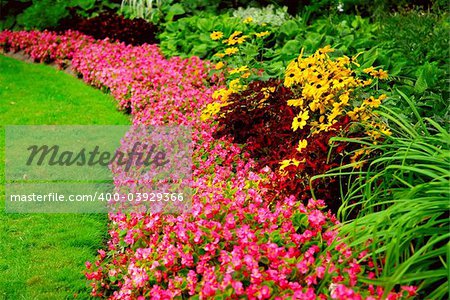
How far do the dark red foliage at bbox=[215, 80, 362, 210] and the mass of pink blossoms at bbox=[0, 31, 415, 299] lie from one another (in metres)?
0.10

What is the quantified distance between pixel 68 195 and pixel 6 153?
1184 mm

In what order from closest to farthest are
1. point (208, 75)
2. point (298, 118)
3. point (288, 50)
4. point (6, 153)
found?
1. point (298, 118)
2. point (6, 153)
3. point (288, 50)
4. point (208, 75)

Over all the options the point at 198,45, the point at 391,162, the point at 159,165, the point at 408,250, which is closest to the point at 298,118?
the point at 391,162

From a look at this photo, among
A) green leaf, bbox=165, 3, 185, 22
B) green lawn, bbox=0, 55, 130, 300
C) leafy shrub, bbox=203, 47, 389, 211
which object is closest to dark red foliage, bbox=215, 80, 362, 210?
leafy shrub, bbox=203, 47, 389, 211

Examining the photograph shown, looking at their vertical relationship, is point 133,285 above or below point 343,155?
below

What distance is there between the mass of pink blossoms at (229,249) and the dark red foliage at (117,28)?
4.33 metres

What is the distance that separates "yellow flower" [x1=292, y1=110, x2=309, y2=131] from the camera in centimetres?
378

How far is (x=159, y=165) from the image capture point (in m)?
4.47

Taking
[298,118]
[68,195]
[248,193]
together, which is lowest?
[68,195]

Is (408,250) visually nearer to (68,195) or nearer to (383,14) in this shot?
(68,195)

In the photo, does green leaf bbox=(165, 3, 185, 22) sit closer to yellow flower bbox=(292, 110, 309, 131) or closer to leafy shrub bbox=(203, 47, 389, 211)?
leafy shrub bbox=(203, 47, 389, 211)

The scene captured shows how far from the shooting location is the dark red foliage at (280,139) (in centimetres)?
348

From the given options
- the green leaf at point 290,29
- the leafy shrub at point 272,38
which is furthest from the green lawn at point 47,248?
the green leaf at point 290,29

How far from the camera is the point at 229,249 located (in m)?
3.03
